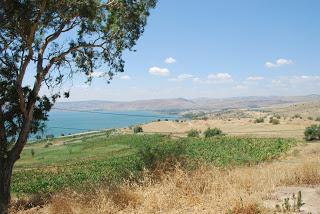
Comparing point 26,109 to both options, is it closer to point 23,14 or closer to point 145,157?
point 23,14

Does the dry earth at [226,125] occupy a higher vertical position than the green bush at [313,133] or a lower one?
lower

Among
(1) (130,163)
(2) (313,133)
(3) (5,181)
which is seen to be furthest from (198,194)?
(2) (313,133)

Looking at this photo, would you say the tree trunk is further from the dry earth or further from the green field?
the dry earth

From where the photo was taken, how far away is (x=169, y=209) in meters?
8.27

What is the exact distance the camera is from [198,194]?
29.2ft

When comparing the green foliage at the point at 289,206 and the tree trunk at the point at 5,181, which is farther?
the tree trunk at the point at 5,181

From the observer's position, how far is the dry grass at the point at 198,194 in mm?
7980

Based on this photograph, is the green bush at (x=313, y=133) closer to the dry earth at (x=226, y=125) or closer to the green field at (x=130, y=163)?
the green field at (x=130, y=163)

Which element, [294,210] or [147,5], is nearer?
[294,210]

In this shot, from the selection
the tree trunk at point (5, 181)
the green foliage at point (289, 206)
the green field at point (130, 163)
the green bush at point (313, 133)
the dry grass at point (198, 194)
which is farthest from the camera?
the green bush at point (313, 133)

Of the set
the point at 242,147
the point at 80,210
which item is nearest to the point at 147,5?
the point at 80,210

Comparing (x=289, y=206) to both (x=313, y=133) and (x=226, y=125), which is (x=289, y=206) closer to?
(x=313, y=133)

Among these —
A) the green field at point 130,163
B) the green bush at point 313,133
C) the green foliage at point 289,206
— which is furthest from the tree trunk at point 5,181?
the green bush at point 313,133

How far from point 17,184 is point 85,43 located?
21643 millimetres
